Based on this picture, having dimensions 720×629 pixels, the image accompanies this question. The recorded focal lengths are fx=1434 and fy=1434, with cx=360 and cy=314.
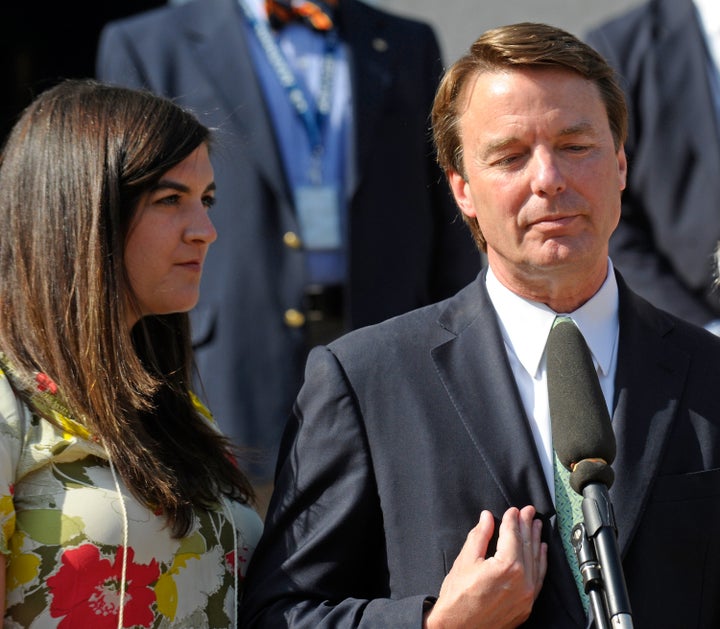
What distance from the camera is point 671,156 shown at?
A: 4520 millimetres

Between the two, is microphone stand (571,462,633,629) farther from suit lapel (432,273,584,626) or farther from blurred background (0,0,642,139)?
blurred background (0,0,642,139)

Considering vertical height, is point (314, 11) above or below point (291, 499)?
above

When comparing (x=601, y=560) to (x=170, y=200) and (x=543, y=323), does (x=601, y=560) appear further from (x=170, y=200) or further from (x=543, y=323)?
(x=170, y=200)

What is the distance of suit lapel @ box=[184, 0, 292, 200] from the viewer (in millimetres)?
4324

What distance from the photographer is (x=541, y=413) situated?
2.90 metres

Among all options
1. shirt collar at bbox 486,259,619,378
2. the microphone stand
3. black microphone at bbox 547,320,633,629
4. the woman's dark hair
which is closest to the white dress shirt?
shirt collar at bbox 486,259,619,378

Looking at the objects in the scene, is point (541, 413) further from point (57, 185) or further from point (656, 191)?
point (656, 191)

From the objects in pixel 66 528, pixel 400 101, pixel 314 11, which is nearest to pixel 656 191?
pixel 400 101

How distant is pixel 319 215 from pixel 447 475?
1729 mm

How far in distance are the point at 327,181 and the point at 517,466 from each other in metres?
1.83

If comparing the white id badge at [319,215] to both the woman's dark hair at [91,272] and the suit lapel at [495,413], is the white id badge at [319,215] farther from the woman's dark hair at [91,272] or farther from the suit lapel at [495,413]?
the suit lapel at [495,413]

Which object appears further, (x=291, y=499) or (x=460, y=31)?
(x=460, y=31)

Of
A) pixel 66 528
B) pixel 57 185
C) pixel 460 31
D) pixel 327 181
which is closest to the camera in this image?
pixel 66 528

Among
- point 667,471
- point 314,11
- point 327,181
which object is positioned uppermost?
point 314,11
